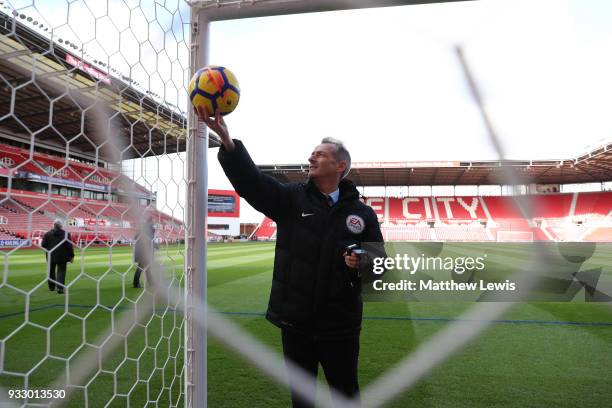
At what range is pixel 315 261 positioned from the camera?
1.55m

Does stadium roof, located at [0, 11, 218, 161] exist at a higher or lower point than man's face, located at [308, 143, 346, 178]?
higher

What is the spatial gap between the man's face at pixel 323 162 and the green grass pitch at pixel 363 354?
866 mm

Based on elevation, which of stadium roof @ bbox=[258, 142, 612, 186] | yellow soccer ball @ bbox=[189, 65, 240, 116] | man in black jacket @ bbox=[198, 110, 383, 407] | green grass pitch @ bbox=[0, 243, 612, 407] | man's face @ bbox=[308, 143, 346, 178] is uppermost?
stadium roof @ bbox=[258, 142, 612, 186]

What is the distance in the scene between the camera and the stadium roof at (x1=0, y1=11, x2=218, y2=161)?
115 cm

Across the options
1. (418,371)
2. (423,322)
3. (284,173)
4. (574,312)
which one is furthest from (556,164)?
(418,371)

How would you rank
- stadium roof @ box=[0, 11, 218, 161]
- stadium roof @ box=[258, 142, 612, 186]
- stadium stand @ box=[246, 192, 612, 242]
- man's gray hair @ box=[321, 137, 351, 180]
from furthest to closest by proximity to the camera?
stadium stand @ box=[246, 192, 612, 242] < stadium roof @ box=[258, 142, 612, 186] < man's gray hair @ box=[321, 137, 351, 180] < stadium roof @ box=[0, 11, 218, 161]

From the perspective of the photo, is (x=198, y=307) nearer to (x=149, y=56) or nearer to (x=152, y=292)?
(x=152, y=292)

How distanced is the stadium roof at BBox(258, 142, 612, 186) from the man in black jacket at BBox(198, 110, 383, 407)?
2122cm

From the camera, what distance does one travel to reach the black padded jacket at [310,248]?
1514 millimetres

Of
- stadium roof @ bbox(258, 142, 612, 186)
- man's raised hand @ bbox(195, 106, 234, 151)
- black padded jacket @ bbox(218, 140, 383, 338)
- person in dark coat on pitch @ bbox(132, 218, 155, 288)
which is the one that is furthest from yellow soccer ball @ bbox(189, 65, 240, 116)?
stadium roof @ bbox(258, 142, 612, 186)

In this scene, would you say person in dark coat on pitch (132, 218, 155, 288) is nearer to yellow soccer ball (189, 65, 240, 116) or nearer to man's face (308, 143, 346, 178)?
yellow soccer ball (189, 65, 240, 116)

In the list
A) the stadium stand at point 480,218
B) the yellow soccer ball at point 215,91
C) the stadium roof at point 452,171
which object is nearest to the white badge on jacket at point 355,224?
the yellow soccer ball at point 215,91

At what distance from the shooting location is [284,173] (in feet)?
97.7

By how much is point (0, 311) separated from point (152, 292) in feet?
13.8
